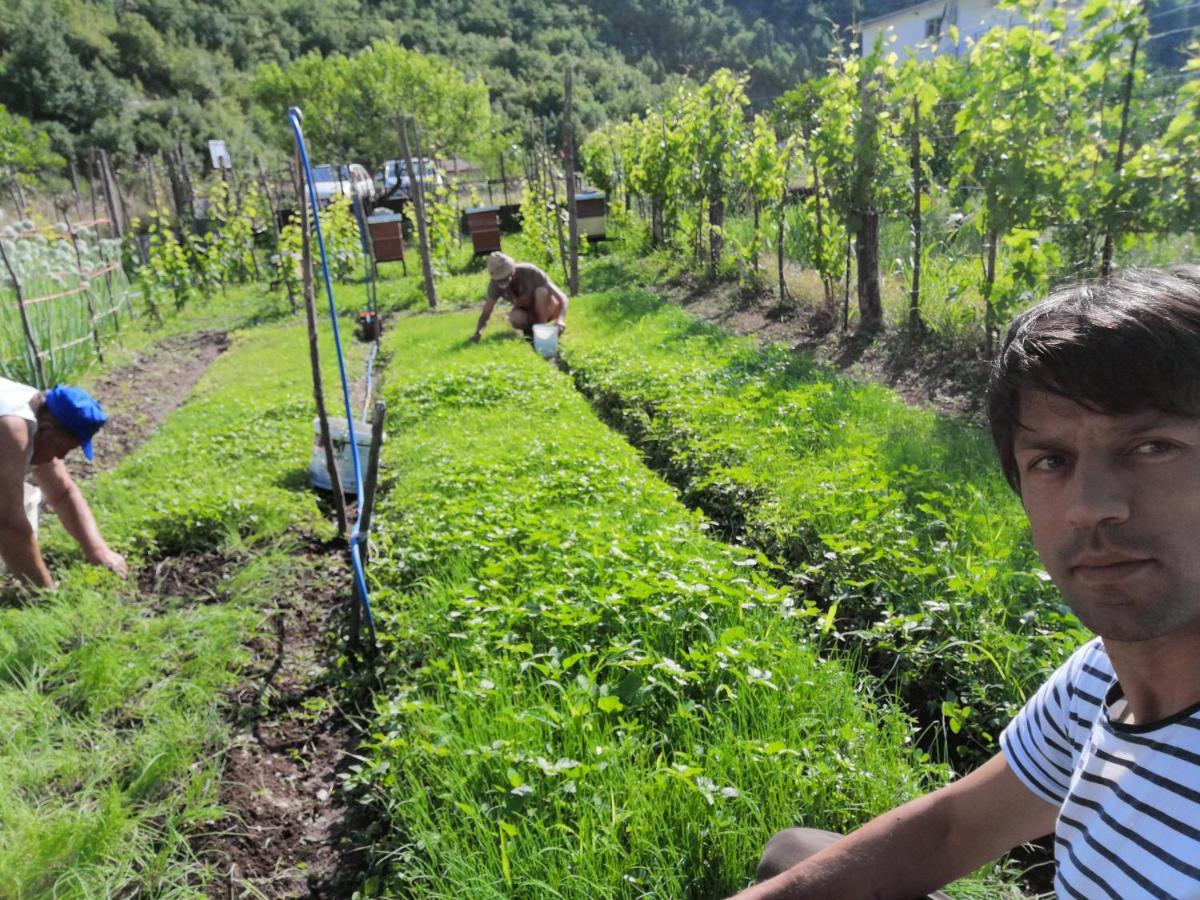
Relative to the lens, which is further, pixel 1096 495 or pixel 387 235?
pixel 387 235

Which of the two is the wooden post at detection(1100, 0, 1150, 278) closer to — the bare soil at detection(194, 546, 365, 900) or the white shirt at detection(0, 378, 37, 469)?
the bare soil at detection(194, 546, 365, 900)

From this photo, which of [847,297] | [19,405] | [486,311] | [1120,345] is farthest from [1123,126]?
[19,405]

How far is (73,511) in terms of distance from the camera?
14.7ft

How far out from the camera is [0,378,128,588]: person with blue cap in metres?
3.94

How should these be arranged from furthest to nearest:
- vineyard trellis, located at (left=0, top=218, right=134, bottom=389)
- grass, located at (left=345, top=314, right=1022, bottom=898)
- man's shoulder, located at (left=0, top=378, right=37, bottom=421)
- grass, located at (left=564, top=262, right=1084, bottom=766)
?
vineyard trellis, located at (left=0, top=218, right=134, bottom=389) < man's shoulder, located at (left=0, top=378, right=37, bottom=421) < grass, located at (left=564, top=262, right=1084, bottom=766) < grass, located at (left=345, top=314, right=1022, bottom=898)

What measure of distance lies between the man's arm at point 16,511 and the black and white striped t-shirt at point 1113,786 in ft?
14.8

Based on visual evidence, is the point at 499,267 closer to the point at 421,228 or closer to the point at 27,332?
the point at 421,228

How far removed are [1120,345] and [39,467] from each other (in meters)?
5.11

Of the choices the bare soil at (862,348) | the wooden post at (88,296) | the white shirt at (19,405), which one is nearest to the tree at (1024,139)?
the bare soil at (862,348)

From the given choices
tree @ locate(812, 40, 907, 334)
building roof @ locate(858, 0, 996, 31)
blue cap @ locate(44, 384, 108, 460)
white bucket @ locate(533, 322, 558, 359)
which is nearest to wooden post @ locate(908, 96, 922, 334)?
tree @ locate(812, 40, 907, 334)

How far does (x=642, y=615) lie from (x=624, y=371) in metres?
4.71

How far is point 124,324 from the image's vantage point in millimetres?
13227

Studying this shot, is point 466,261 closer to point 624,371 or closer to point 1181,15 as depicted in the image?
point 624,371

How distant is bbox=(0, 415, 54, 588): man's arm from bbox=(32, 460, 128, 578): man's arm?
29cm
